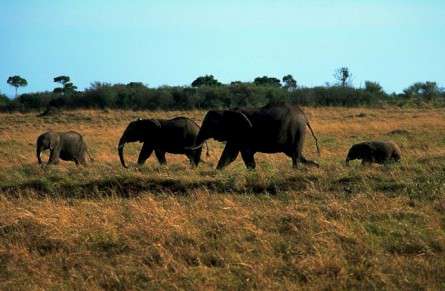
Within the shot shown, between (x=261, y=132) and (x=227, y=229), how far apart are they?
6039 mm

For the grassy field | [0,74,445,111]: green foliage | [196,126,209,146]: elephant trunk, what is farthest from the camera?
[0,74,445,111]: green foliage

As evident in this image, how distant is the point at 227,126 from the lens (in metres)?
14.3

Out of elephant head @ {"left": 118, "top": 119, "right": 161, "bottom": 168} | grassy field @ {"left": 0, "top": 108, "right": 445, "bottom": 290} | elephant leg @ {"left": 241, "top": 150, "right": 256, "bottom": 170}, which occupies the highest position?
elephant head @ {"left": 118, "top": 119, "right": 161, "bottom": 168}

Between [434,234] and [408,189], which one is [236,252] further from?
[408,189]

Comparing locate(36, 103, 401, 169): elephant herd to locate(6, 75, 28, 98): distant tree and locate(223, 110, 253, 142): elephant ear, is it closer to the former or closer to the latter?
locate(223, 110, 253, 142): elephant ear

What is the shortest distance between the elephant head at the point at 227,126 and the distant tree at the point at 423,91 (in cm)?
5088

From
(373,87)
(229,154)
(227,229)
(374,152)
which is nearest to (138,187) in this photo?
(227,229)

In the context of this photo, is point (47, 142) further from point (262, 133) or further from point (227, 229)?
point (227, 229)

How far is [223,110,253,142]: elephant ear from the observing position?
14.0m

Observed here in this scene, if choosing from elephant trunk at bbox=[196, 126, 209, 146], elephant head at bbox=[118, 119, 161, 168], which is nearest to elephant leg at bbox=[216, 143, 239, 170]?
elephant trunk at bbox=[196, 126, 209, 146]

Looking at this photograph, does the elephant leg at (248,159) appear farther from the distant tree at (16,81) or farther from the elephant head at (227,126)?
the distant tree at (16,81)

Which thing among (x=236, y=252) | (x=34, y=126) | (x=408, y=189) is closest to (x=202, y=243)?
(x=236, y=252)

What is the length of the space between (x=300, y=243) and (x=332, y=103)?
156 ft

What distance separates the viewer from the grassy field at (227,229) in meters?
6.95
